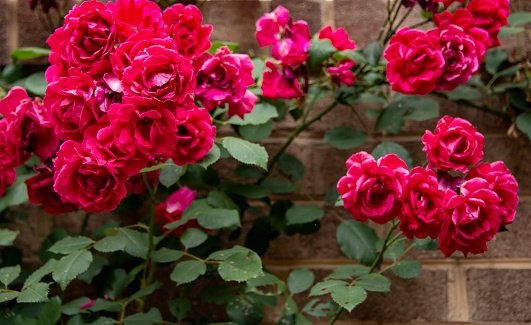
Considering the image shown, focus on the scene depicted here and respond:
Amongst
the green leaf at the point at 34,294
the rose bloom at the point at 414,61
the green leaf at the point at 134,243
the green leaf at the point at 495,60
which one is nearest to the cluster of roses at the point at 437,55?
the rose bloom at the point at 414,61

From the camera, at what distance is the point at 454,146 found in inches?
19.6

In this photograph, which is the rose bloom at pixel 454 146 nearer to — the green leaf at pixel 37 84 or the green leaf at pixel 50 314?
the green leaf at pixel 50 314

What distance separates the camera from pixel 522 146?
804mm

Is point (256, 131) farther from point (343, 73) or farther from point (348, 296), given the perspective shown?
point (348, 296)

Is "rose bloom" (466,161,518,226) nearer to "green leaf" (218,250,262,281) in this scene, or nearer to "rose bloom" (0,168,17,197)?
"green leaf" (218,250,262,281)

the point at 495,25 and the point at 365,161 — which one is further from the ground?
the point at 495,25

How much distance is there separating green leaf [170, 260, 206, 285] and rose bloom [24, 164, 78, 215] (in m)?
0.16

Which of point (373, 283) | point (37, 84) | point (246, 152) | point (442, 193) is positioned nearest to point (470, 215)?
point (442, 193)

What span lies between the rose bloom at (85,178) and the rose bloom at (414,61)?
0.39 metres

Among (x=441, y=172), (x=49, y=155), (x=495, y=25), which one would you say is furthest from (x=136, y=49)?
(x=495, y=25)

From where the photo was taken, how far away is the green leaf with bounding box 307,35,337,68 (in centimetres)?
69

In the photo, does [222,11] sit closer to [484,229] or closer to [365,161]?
[365,161]

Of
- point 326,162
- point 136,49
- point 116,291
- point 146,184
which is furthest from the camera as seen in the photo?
point 326,162

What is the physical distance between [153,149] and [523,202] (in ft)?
2.26
